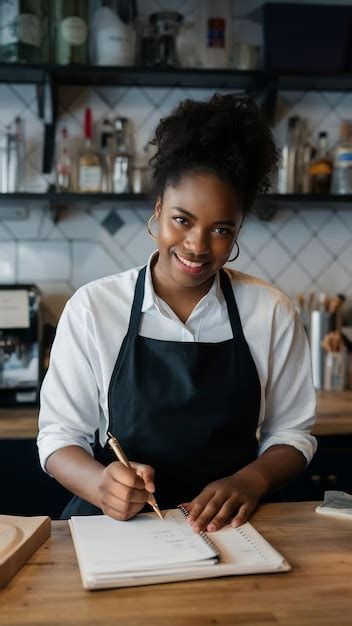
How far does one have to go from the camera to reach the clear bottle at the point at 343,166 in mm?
2740

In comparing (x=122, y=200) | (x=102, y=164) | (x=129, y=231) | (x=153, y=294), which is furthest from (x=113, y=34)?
(x=153, y=294)

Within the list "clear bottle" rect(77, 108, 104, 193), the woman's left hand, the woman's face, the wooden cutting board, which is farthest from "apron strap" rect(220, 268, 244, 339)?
"clear bottle" rect(77, 108, 104, 193)

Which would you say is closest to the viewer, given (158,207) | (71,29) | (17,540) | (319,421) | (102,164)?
(17,540)

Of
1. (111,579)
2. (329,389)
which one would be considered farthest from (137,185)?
(111,579)

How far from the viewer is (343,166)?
9.01 ft

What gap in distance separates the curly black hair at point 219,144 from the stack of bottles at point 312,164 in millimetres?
1235

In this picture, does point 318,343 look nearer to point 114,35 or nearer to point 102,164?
point 102,164

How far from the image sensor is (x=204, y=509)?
46.6 inches

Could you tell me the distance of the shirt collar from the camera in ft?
4.89

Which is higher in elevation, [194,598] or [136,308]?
[136,308]

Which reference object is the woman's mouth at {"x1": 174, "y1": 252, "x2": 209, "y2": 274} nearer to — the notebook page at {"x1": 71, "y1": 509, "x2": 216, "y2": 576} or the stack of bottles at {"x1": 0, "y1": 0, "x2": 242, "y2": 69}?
the notebook page at {"x1": 71, "y1": 509, "x2": 216, "y2": 576}

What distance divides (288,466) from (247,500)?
20cm

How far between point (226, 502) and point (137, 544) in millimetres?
212

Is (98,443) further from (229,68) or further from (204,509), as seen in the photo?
(229,68)
